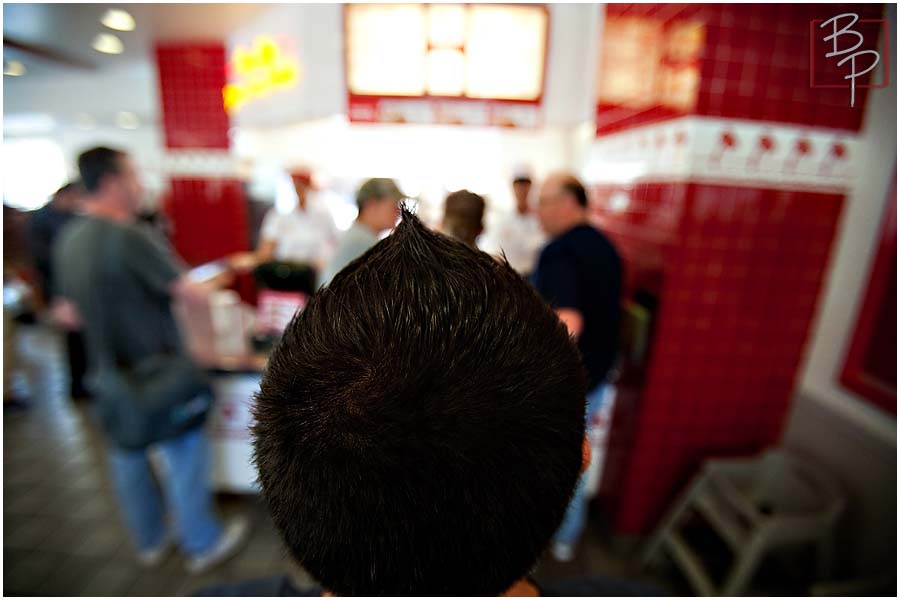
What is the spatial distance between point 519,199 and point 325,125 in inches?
203

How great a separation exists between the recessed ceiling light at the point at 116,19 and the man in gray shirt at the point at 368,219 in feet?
5.10

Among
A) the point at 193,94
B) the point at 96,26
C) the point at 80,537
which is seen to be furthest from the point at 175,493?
the point at 193,94

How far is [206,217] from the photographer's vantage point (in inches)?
188

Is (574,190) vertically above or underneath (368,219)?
above

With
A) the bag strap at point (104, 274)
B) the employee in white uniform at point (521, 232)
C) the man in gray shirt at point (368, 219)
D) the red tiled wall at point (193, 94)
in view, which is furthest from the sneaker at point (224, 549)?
the red tiled wall at point (193, 94)

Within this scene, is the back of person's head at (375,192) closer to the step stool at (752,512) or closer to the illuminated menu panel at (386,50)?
the illuminated menu panel at (386,50)

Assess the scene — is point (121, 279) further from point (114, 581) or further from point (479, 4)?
point (479, 4)

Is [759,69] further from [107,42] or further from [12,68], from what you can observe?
[107,42]

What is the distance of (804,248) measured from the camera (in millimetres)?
1762

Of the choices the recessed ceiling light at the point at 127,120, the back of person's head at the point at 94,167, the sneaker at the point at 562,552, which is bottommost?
the sneaker at the point at 562,552

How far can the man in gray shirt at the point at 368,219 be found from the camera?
1.54m

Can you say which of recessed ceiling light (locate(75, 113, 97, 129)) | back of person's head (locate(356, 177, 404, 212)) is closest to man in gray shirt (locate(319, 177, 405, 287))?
back of person's head (locate(356, 177, 404, 212))

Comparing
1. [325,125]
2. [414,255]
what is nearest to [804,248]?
[414,255]

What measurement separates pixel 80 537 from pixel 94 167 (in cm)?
177
